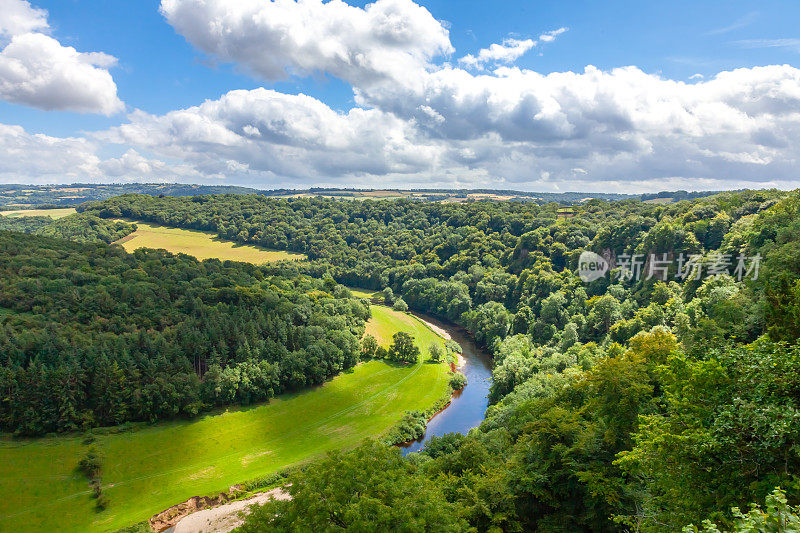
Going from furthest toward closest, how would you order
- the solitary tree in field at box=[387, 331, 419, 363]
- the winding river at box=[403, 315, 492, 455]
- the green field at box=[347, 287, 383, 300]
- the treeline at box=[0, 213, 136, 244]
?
the green field at box=[347, 287, 383, 300], the treeline at box=[0, 213, 136, 244], the solitary tree in field at box=[387, 331, 419, 363], the winding river at box=[403, 315, 492, 455]

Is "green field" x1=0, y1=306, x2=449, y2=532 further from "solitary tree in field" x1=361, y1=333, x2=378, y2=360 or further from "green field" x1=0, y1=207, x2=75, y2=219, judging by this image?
"green field" x1=0, y1=207, x2=75, y2=219

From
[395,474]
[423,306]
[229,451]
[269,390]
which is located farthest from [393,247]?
[395,474]

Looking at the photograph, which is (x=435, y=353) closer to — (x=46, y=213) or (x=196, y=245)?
(x=196, y=245)

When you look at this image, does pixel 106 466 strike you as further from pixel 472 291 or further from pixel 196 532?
pixel 472 291

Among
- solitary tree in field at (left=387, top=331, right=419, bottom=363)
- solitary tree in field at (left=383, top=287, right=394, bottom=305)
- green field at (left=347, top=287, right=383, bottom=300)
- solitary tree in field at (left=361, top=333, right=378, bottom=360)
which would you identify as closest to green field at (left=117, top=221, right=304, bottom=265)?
green field at (left=347, top=287, right=383, bottom=300)

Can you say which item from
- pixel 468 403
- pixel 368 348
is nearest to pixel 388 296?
pixel 368 348
